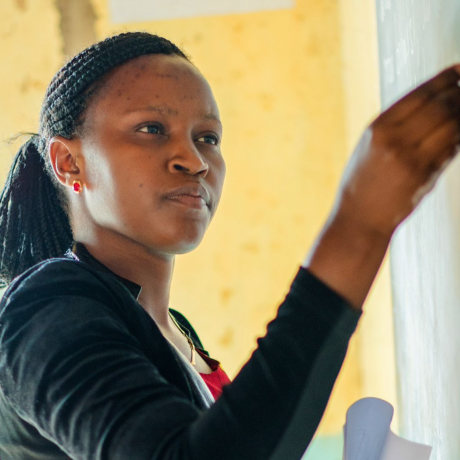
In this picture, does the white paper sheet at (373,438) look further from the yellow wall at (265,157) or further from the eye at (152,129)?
the yellow wall at (265,157)

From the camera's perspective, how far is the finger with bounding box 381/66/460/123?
39cm

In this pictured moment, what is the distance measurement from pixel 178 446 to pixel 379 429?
0.48 ft

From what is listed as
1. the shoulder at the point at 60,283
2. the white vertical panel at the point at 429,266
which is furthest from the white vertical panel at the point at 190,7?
the shoulder at the point at 60,283

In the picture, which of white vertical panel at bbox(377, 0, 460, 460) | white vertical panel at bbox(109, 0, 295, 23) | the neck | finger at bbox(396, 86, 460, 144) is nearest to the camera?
finger at bbox(396, 86, 460, 144)

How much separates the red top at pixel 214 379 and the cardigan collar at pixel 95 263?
17cm

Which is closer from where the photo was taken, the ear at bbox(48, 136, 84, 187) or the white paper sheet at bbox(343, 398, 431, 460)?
the white paper sheet at bbox(343, 398, 431, 460)

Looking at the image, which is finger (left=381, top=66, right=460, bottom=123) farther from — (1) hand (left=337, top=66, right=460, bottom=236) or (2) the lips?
(2) the lips

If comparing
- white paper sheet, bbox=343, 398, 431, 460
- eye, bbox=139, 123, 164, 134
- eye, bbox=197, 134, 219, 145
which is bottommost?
white paper sheet, bbox=343, 398, 431, 460

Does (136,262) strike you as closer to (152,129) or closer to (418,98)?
(152,129)

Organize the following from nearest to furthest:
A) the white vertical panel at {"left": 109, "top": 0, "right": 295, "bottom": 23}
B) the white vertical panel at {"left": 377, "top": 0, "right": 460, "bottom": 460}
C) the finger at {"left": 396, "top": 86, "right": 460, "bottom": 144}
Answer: the finger at {"left": 396, "top": 86, "right": 460, "bottom": 144}, the white vertical panel at {"left": 377, "top": 0, "right": 460, "bottom": 460}, the white vertical panel at {"left": 109, "top": 0, "right": 295, "bottom": 23}

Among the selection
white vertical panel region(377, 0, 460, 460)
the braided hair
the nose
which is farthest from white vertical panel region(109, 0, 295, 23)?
the nose

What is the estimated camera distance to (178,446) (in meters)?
0.41

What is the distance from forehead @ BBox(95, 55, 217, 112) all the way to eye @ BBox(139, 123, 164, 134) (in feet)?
0.09

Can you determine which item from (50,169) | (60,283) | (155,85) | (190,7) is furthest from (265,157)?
(60,283)
